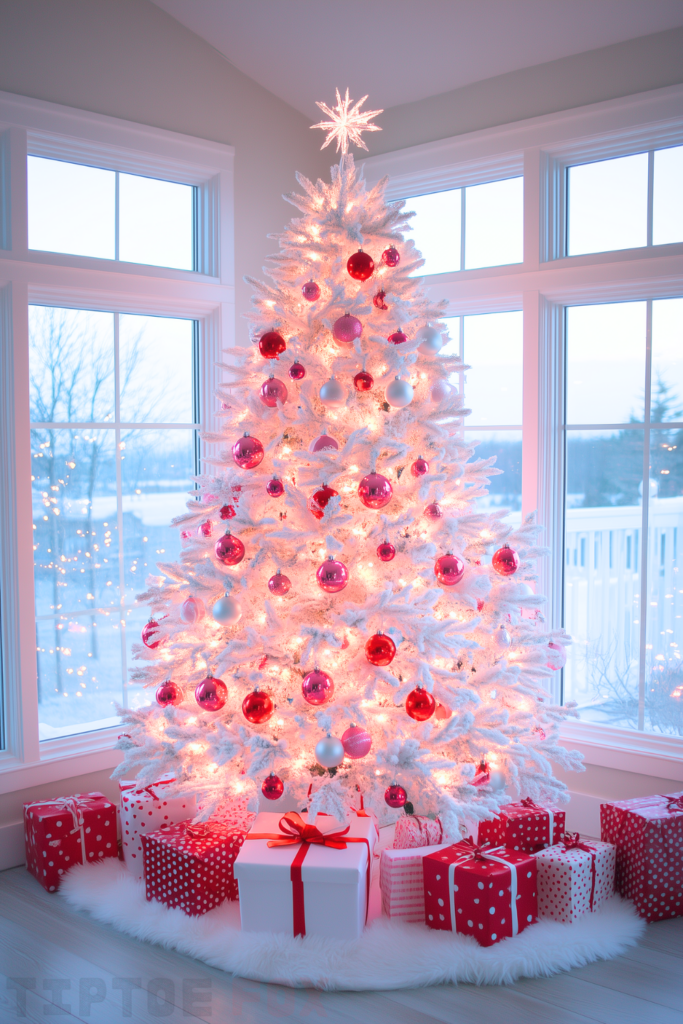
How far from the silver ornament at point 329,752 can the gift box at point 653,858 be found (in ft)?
3.39

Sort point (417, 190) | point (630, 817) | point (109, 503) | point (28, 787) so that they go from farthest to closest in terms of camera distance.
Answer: point (417, 190)
point (109, 503)
point (28, 787)
point (630, 817)

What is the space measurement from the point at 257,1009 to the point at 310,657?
0.88 m

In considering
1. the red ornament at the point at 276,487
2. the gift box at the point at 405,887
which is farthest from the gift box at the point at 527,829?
the red ornament at the point at 276,487

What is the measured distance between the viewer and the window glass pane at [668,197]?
2701mm

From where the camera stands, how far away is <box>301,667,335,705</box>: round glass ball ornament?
1915 millimetres

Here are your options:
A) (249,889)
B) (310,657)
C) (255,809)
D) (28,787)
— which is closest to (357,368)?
(310,657)

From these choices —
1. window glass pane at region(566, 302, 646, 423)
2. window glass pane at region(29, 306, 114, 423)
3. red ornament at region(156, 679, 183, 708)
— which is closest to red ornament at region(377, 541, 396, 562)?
red ornament at region(156, 679, 183, 708)

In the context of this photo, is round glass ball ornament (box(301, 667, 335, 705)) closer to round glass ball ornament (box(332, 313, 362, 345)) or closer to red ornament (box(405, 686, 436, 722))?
red ornament (box(405, 686, 436, 722))

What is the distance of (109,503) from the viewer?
2977 mm

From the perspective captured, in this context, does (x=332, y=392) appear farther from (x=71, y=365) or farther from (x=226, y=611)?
(x=71, y=365)

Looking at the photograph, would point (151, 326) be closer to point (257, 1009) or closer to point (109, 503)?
point (109, 503)

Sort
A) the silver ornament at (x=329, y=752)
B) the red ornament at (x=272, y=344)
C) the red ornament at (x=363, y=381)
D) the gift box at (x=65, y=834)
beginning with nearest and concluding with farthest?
the silver ornament at (x=329, y=752) → the red ornament at (x=363, y=381) → the red ornament at (x=272, y=344) → the gift box at (x=65, y=834)

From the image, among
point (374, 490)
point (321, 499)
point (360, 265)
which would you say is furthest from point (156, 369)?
point (374, 490)

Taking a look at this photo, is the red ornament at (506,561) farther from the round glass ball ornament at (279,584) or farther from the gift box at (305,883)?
the gift box at (305,883)
